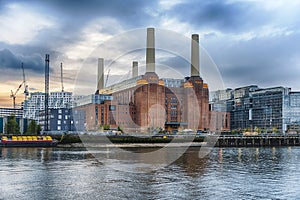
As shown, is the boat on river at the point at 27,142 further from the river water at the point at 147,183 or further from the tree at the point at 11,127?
the river water at the point at 147,183

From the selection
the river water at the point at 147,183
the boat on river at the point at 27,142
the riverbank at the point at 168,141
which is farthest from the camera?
the riverbank at the point at 168,141

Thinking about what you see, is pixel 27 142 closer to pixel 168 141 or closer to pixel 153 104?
pixel 168 141

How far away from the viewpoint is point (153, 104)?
177125mm

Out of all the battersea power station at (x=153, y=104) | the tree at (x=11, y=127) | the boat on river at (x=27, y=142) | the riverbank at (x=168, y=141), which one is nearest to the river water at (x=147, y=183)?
the boat on river at (x=27, y=142)

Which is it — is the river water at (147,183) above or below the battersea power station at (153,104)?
below

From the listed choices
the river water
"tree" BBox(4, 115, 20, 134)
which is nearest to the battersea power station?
"tree" BBox(4, 115, 20, 134)

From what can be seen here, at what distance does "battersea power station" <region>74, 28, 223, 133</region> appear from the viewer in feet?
583

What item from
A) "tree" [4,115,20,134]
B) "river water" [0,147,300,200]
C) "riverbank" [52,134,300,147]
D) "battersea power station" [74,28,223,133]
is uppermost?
"battersea power station" [74,28,223,133]

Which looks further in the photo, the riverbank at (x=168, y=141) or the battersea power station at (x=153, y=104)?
the battersea power station at (x=153, y=104)

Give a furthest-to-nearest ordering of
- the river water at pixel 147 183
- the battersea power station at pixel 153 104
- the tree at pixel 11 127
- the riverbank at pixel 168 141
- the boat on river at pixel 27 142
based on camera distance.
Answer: the battersea power station at pixel 153 104, the tree at pixel 11 127, the riverbank at pixel 168 141, the boat on river at pixel 27 142, the river water at pixel 147 183

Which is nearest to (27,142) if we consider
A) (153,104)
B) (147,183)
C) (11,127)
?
(11,127)

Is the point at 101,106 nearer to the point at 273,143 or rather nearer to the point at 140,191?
the point at 273,143

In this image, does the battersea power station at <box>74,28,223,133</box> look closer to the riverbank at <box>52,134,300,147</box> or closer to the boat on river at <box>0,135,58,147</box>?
the riverbank at <box>52,134,300,147</box>

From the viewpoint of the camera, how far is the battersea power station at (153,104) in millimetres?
177625
